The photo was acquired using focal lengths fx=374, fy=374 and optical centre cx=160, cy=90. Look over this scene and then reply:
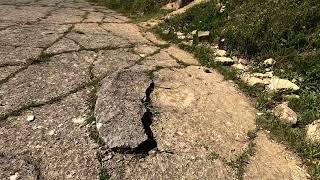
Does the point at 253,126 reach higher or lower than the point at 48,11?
higher

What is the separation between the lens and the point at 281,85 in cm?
402

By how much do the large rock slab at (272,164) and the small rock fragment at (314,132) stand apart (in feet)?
0.82

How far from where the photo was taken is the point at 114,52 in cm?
493

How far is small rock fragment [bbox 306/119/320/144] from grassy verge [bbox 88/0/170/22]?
171 inches

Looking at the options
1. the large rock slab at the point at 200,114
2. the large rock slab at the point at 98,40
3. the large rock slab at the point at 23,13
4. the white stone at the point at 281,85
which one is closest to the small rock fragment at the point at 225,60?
the large rock slab at the point at 200,114

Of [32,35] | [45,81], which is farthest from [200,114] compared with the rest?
[32,35]

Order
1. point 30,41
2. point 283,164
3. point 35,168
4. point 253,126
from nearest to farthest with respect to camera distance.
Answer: point 35,168 → point 283,164 → point 253,126 → point 30,41

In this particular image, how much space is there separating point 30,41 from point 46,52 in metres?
0.55

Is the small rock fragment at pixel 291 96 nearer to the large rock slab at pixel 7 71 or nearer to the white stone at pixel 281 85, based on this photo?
the white stone at pixel 281 85

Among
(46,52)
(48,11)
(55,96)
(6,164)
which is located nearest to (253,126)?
(55,96)

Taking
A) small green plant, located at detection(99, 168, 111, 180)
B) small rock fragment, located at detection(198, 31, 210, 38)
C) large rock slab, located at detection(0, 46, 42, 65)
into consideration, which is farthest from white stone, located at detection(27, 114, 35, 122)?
small rock fragment, located at detection(198, 31, 210, 38)

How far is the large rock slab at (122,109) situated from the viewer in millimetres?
2848

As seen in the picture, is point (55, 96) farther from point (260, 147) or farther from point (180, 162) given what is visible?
point (260, 147)

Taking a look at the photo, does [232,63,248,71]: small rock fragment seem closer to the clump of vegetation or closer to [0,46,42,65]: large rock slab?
[0,46,42,65]: large rock slab
